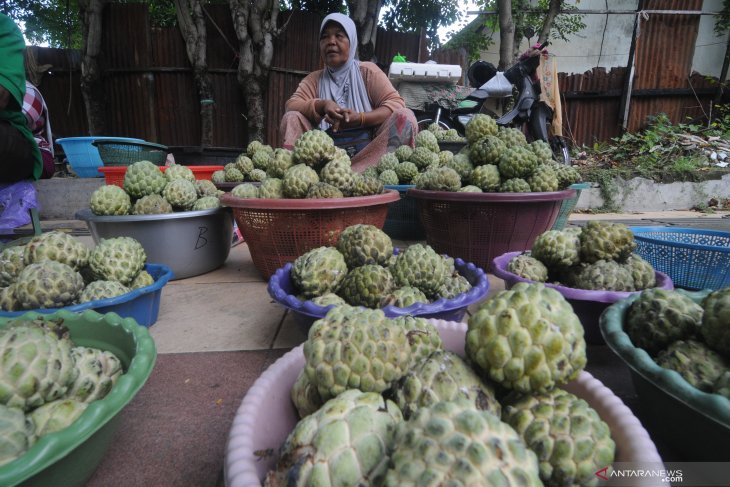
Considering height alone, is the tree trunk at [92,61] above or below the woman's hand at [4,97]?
above

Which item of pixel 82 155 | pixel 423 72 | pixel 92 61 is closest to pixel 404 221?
pixel 82 155

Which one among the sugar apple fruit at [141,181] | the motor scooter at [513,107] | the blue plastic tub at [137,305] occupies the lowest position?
the blue plastic tub at [137,305]

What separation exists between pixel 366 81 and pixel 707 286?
3642 millimetres

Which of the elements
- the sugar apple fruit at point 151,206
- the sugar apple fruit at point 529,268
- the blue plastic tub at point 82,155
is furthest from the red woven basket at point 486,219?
the blue plastic tub at point 82,155

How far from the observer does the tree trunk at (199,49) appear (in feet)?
25.1

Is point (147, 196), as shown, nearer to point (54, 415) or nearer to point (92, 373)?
point (92, 373)

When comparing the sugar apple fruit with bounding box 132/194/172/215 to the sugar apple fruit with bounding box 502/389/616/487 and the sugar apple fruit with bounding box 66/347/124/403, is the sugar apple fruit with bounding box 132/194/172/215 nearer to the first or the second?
the sugar apple fruit with bounding box 66/347/124/403

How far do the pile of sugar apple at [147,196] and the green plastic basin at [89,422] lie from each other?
1.36 m

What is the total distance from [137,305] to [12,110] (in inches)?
98.9

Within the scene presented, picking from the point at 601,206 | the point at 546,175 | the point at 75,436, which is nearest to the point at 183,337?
the point at 75,436

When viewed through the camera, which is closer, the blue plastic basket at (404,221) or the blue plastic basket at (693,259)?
the blue plastic basket at (693,259)

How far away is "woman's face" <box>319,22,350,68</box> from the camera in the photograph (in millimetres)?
4078

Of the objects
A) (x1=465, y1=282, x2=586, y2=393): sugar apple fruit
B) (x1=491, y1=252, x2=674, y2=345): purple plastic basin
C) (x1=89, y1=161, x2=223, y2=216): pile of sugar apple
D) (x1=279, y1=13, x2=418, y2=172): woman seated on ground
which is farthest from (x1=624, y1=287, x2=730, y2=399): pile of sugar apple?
(x1=279, y1=13, x2=418, y2=172): woman seated on ground

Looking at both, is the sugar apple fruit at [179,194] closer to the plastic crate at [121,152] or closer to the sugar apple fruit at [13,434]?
the sugar apple fruit at [13,434]
